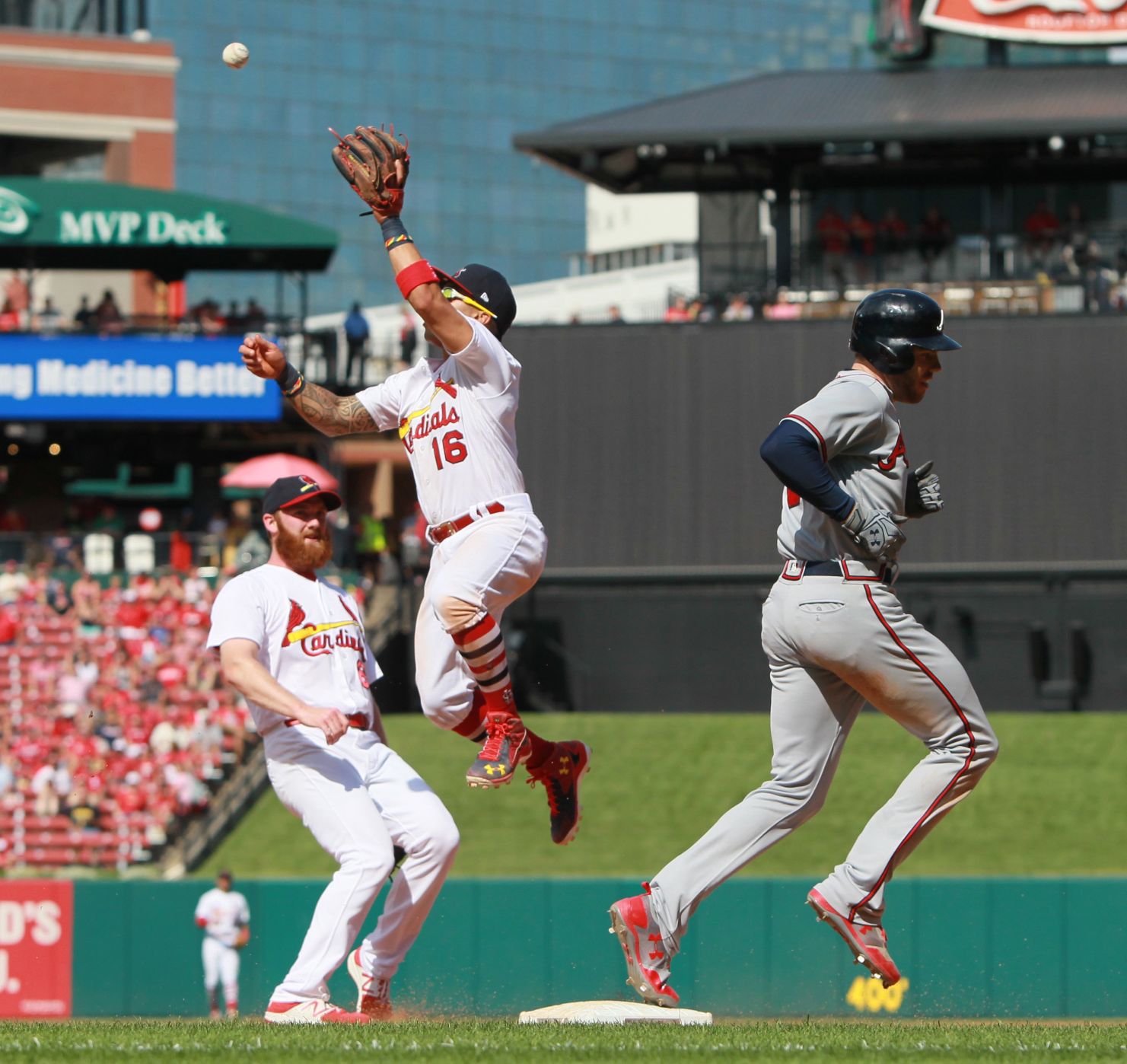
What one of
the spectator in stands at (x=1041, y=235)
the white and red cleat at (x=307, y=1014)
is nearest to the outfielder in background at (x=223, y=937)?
the white and red cleat at (x=307, y=1014)

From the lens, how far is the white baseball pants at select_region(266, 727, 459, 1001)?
7.11m

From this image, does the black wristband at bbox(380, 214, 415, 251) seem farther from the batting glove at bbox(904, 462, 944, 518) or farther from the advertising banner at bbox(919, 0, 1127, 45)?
the advertising banner at bbox(919, 0, 1127, 45)

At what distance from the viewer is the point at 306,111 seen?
235 feet

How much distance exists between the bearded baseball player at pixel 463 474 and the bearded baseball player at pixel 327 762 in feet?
1.09

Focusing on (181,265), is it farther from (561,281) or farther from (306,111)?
(306,111)

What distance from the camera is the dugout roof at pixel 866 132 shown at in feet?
82.8

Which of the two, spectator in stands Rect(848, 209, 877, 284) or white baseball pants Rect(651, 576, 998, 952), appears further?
spectator in stands Rect(848, 209, 877, 284)

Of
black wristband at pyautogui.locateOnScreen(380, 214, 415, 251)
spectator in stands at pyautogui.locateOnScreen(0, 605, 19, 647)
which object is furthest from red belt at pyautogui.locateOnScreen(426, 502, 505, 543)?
spectator in stands at pyautogui.locateOnScreen(0, 605, 19, 647)

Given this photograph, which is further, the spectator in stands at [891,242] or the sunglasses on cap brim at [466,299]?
the spectator in stands at [891,242]

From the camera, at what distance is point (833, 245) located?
26.0 meters

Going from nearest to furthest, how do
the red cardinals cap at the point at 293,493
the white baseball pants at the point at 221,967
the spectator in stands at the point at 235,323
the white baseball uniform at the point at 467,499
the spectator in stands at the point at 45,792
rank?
the white baseball uniform at the point at 467,499 < the red cardinals cap at the point at 293,493 < the white baseball pants at the point at 221,967 < the spectator in stands at the point at 45,792 < the spectator in stands at the point at 235,323

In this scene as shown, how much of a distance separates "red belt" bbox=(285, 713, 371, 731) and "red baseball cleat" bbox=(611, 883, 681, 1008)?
1.45 metres

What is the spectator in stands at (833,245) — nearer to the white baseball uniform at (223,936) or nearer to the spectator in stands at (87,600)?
the spectator in stands at (87,600)

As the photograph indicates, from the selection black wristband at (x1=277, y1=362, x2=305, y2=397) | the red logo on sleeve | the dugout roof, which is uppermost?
the dugout roof
